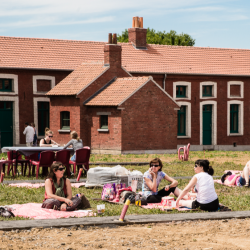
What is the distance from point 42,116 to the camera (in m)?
32.0

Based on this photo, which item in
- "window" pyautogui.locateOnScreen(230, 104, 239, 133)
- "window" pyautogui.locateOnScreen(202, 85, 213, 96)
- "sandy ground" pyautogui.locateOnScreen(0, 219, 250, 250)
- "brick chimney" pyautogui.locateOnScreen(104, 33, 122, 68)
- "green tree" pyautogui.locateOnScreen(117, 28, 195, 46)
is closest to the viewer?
"sandy ground" pyautogui.locateOnScreen(0, 219, 250, 250)

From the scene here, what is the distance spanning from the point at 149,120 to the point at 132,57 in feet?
20.1

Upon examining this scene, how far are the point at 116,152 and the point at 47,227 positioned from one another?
2059 cm

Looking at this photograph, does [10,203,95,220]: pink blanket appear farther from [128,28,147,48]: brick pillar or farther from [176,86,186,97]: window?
[128,28,147,48]: brick pillar

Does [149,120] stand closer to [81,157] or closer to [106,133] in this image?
[106,133]

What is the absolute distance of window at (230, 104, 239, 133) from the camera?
120 feet

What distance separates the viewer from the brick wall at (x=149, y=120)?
29.2 m

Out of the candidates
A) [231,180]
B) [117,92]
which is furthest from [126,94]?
[231,180]

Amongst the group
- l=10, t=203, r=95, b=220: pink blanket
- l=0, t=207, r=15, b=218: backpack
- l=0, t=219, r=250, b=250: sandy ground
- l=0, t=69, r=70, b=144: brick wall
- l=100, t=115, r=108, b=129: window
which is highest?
l=0, t=69, r=70, b=144: brick wall

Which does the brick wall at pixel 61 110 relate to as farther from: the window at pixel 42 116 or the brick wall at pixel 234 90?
the brick wall at pixel 234 90

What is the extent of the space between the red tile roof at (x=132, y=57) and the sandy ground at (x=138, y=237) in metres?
22.9

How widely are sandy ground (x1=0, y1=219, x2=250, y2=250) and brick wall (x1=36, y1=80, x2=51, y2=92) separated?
76.8ft

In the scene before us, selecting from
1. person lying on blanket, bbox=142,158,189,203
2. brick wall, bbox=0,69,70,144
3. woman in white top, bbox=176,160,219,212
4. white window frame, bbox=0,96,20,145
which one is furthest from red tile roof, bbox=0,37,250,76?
woman in white top, bbox=176,160,219,212

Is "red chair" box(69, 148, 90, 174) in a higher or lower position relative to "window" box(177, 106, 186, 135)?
lower
